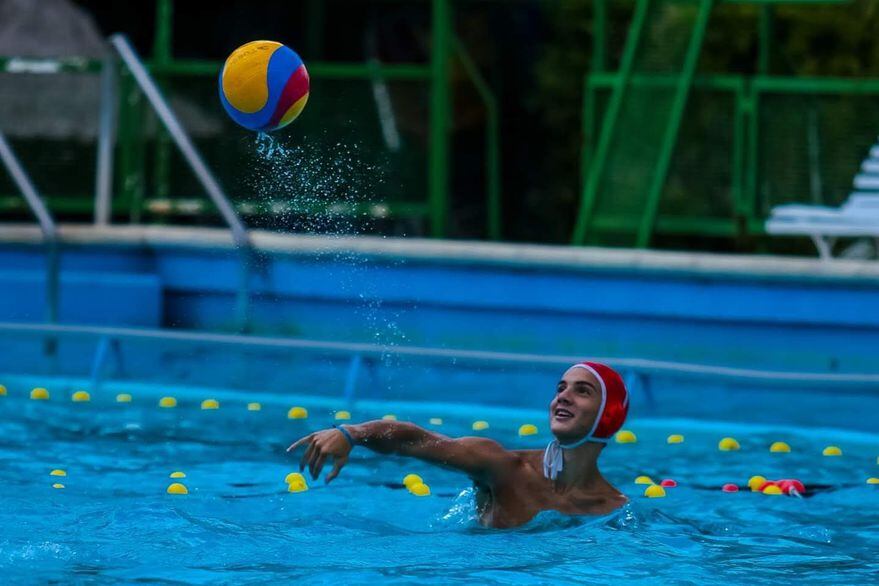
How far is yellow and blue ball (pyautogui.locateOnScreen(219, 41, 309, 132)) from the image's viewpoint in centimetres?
734

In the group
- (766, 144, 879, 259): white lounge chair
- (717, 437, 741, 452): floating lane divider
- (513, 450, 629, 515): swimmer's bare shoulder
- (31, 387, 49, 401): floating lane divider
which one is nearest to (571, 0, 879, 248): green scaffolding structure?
(766, 144, 879, 259): white lounge chair

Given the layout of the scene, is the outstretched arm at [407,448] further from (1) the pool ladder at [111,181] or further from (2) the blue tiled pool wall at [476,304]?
(1) the pool ladder at [111,181]

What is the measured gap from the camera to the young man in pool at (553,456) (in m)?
6.07

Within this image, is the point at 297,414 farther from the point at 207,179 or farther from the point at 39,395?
the point at 207,179

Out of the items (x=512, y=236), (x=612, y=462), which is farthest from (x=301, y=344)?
(x=512, y=236)

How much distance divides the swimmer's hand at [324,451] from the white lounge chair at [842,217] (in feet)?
20.7

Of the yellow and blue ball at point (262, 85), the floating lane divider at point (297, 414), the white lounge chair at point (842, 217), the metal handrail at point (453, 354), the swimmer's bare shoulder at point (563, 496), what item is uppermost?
the yellow and blue ball at point (262, 85)

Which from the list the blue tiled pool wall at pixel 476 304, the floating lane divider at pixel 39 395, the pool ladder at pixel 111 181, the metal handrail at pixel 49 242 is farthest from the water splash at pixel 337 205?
the floating lane divider at pixel 39 395

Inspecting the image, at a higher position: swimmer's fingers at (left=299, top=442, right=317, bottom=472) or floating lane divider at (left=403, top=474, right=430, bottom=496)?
swimmer's fingers at (left=299, top=442, right=317, bottom=472)

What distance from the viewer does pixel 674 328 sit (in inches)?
415

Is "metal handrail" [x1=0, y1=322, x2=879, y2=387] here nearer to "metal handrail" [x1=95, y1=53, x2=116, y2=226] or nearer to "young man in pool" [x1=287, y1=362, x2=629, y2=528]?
"metal handrail" [x1=95, y1=53, x2=116, y2=226]

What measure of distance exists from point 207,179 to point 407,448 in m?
5.77

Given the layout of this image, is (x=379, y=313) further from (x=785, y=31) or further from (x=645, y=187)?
(x=785, y=31)

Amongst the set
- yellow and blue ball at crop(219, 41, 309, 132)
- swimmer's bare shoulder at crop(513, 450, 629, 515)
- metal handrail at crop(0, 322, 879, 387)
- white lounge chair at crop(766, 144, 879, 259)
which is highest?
yellow and blue ball at crop(219, 41, 309, 132)
